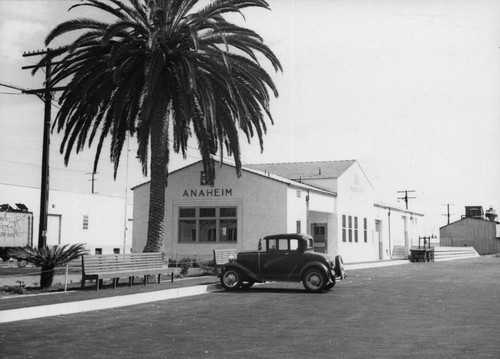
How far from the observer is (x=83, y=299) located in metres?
13.3

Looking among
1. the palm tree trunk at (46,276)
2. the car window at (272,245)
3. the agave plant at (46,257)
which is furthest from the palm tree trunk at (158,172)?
the car window at (272,245)

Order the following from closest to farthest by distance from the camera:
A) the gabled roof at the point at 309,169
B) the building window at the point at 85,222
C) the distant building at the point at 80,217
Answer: the gabled roof at the point at 309,169, the distant building at the point at 80,217, the building window at the point at 85,222

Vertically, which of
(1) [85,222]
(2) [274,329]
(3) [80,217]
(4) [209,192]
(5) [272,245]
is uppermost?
(4) [209,192]

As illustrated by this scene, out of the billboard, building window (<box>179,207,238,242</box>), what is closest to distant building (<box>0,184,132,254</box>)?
the billboard

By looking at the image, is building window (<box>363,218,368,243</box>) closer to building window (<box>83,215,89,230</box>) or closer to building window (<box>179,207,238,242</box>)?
building window (<box>179,207,238,242</box>)

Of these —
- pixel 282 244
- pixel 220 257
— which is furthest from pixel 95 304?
pixel 220 257

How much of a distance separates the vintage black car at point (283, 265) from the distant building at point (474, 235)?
65.4 m

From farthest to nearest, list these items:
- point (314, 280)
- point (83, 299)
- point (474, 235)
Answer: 1. point (474, 235)
2. point (314, 280)
3. point (83, 299)

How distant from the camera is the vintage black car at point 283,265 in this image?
1653cm

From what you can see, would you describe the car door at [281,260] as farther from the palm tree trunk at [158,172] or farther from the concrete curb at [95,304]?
the palm tree trunk at [158,172]

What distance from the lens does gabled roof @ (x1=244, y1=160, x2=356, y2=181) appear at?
3726 centimetres

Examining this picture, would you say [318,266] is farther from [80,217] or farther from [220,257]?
[80,217]

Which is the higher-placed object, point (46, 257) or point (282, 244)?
point (282, 244)

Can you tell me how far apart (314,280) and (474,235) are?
2659 inches
